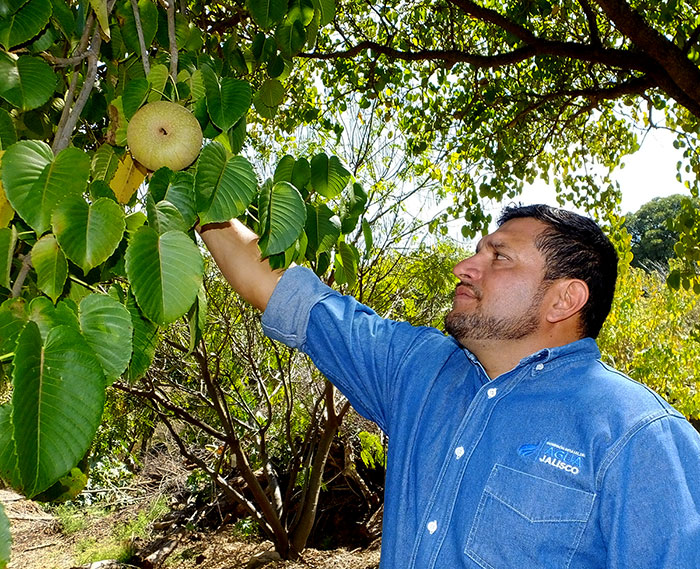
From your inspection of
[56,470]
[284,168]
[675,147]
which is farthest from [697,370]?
[56,470]

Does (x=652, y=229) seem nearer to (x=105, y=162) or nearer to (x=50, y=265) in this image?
(x=105, y=162)

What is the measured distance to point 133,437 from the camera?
8.82 metres

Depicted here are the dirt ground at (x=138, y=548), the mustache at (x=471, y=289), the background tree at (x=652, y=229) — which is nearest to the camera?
the mustache at (x=471, y=289)

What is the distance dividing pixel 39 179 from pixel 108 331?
0.77ft

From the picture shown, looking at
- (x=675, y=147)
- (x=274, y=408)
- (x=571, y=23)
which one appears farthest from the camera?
(x=274, y=408)

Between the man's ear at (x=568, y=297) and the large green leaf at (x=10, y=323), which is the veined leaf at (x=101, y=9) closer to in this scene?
the large green leaf at (x=10, y=323)

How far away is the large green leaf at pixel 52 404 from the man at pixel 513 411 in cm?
88

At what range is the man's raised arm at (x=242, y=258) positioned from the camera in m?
1.61

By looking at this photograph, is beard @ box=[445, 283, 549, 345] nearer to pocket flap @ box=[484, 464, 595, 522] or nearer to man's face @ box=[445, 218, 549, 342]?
man's face @ box=[445, 218, 549, 342]

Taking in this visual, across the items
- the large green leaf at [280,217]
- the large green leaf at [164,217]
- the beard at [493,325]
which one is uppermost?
the large green leaf at [280,217]

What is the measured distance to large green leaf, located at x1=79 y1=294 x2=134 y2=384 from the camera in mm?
766

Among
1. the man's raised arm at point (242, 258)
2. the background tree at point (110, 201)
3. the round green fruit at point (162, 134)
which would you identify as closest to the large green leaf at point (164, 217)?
the background tree at point (110, 201)

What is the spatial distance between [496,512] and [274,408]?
5.46 m

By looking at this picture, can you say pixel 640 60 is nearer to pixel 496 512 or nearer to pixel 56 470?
pixel 496 512
